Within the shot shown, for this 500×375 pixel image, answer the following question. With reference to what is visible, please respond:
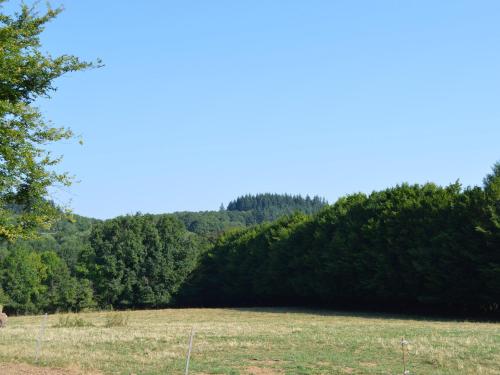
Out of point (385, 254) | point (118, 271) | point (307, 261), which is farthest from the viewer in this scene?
point (118, 271)

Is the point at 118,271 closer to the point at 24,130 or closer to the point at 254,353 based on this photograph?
the point at 254,353

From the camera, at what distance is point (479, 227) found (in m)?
43.8

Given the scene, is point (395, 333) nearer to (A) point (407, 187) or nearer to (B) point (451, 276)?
(B) point (451, 276)

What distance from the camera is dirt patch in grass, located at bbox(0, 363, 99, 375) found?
628 inches

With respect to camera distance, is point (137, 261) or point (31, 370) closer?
point (31, 370)

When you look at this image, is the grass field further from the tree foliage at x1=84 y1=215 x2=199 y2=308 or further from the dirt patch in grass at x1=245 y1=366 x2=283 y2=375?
the tree foliage at x1=84 y1=215 x2=199 y2=308

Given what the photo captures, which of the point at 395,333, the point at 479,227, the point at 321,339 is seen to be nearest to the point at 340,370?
the point at 321,339

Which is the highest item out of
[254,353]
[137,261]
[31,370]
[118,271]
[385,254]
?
[385,254]

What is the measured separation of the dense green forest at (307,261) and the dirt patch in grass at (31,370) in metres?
4.78

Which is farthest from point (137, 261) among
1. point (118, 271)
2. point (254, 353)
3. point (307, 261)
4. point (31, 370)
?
point (31, 370)

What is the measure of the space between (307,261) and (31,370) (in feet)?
167

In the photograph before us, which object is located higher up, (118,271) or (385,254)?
(385,254)

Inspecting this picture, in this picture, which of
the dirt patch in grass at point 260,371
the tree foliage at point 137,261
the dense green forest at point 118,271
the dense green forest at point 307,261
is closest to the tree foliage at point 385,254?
the dense green forest at point 307,261

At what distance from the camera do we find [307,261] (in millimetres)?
65625
